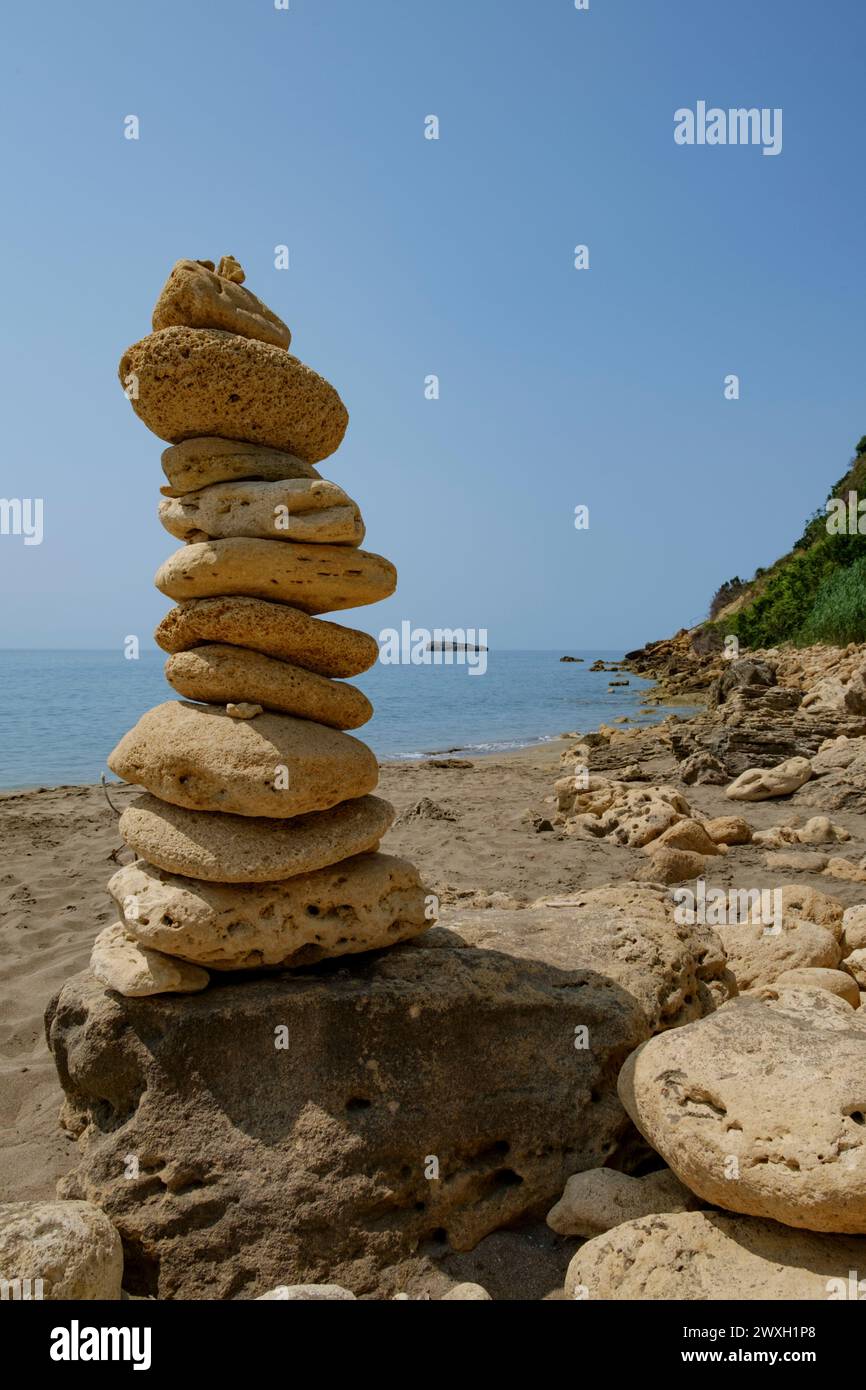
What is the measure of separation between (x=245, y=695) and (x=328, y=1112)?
1820 mm

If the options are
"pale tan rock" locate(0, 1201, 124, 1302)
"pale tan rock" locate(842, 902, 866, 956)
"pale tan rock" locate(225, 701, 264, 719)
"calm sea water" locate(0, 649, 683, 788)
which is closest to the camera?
"pale tan rock" locate(0, 1201, 124, 1302)

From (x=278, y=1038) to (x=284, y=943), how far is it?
391mm

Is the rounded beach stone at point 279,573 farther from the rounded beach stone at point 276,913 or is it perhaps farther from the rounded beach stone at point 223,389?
the rounded beach stone at point 276,913

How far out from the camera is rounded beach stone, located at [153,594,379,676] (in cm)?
392

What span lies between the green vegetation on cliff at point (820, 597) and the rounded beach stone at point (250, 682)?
18.1 m

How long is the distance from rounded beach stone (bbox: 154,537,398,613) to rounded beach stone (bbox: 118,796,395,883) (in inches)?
40.3

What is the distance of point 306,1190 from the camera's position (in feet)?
11.0

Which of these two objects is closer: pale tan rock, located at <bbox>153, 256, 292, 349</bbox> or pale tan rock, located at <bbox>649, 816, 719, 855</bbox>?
pale tan rock, located at <bbox>153, 256, 292, 349</bbox>

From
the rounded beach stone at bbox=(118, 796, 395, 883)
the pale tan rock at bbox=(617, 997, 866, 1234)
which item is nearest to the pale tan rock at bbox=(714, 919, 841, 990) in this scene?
the pale tan rock at bbox=(617, 997, 866, 1234)

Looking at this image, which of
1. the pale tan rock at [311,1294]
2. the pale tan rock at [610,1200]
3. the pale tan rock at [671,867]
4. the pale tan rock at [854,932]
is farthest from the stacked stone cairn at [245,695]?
the pale tan rock at [671,867]

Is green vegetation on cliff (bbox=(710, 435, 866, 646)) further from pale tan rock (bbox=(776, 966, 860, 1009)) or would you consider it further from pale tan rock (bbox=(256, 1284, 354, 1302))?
pale tan rock (bbox=(256, 1284, 354, 1302))

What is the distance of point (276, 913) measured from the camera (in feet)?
12.2

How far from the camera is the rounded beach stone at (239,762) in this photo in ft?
11.9

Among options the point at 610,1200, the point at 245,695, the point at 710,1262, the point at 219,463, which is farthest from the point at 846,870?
the point at 219,463
